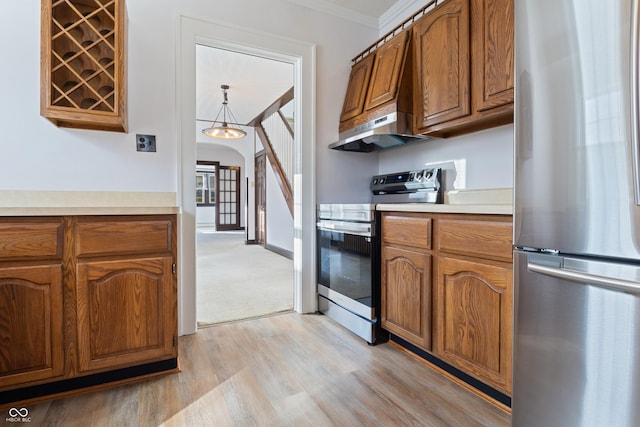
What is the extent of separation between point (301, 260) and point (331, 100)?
1.37 meters

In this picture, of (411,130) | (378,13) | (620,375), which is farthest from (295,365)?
(378,13)

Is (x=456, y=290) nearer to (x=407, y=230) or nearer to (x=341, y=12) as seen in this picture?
(x=407, y=230)

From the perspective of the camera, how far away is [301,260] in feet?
8.55

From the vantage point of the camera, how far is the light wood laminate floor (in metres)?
1.34

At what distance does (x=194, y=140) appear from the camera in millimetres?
2217

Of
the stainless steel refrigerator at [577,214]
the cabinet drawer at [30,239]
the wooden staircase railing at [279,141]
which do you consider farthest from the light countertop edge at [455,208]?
the wooden staircase railing at [279,141]

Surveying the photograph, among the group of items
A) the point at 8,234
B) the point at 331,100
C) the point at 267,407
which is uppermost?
the point at 331,100

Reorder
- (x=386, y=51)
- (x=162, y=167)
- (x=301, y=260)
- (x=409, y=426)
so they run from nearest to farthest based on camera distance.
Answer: (x=409, y=426) → (x=162, y=167) → (x=386, y=51) → (x=301, y=260)

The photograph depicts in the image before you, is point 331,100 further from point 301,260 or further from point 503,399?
point 503,399

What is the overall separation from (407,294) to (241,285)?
213 cm

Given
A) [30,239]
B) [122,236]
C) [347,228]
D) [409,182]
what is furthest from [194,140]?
[409,182]

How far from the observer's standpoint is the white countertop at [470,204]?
4.63 ft

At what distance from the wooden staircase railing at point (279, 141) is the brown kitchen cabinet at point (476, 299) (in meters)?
3.37

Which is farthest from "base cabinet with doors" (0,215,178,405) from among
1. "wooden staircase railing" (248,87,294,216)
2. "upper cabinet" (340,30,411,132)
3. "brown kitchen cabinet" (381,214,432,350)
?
"wooden staircase railing" (248,87,294,216)
